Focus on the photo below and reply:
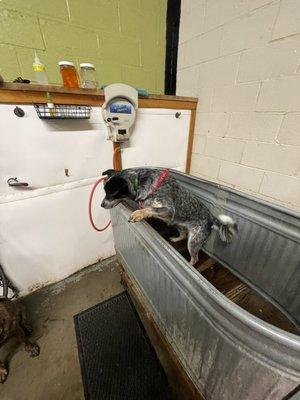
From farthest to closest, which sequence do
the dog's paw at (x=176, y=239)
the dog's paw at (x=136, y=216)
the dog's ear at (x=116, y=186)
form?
the dog's paw at (x=176, y=239) → the dog's ear at (x=116, y=186) → the dog's paw at (x=136, y=216)

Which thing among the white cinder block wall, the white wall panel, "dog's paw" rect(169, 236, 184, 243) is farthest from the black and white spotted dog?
the white cinder block wall

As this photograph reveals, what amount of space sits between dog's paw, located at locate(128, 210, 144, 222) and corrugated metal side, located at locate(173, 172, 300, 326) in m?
0.53

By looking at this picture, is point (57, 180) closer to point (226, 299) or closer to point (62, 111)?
point (62, 111)

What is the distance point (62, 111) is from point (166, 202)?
783 mm

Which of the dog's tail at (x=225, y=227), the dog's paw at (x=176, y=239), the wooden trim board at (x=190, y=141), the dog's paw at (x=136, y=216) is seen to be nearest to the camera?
the dog's paw at (x=136, y=216)

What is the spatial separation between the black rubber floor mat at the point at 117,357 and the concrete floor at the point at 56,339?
2.3 inches

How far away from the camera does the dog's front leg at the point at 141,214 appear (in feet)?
2.96

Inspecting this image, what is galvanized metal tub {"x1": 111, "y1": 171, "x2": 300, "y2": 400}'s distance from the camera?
440 millimetres

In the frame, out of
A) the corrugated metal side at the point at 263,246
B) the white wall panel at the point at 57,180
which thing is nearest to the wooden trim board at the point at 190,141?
the white wall panel at the point at 57,180

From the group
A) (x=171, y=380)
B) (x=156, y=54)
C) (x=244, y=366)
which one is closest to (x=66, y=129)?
(x=156, y=54)

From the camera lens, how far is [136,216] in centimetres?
91

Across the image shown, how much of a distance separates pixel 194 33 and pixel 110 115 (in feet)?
3.33

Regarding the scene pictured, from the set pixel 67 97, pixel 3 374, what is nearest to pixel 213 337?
pixel 3 374

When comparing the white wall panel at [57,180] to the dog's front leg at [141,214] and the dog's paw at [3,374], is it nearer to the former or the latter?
the dog's paw at [3,374]
